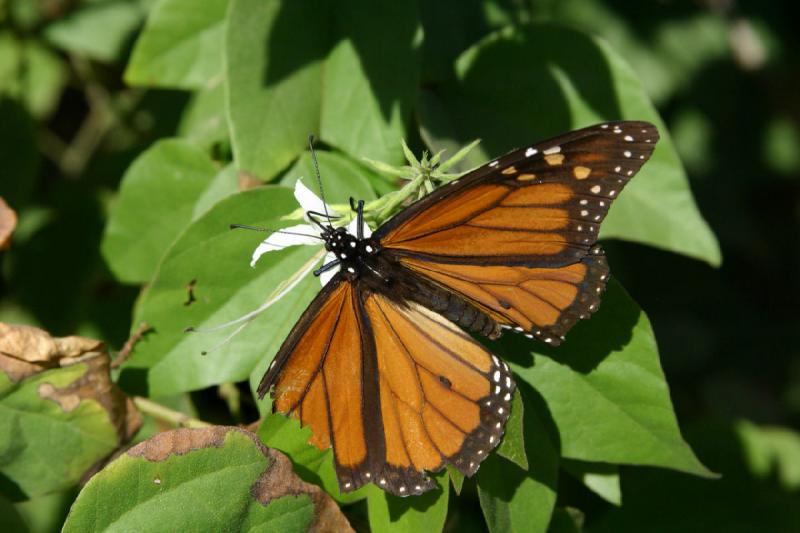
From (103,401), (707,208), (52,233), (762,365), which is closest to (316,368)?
(103,401)

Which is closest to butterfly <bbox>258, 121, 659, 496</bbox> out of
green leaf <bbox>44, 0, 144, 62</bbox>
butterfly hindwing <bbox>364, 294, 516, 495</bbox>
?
butterfly hindwing <bbox>364, 294, 516, 495</bbox>

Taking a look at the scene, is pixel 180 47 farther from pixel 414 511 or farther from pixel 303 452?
pixel 414 511

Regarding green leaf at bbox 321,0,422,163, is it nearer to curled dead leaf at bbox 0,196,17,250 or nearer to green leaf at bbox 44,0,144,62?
curled dead leaf at bbox 0,196,17,250

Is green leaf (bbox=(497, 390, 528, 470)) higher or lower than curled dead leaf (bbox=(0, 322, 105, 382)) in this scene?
lower

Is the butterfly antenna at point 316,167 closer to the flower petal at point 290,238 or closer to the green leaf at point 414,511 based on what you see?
the flower petal at point 290,238

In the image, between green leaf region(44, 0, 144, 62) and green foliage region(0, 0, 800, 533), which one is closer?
green foliage region(0, 0, 800, 533)

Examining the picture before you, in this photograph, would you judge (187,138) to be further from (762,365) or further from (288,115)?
(762,365)
